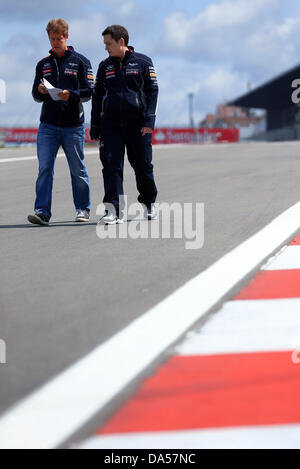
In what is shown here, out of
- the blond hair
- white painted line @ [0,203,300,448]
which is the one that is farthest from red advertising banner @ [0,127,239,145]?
white painted line @ [0,203,300,448]

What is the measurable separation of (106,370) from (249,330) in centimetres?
88

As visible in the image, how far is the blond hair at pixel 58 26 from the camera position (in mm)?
7141

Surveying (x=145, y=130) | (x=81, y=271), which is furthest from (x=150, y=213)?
(x=81, y=271)

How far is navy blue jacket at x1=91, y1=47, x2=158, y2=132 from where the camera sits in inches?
282

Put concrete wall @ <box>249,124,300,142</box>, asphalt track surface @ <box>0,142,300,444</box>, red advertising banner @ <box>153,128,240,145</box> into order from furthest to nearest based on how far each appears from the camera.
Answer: concrete wall @ <box>249,124,300,142</box> → red advertising banner @ <box>153,128,240,145</box> → asphalt track surface @ <box>0,142,300,444</box>

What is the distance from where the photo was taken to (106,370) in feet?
9.71

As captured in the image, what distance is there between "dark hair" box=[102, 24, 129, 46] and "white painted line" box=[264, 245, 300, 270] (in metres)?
2.67

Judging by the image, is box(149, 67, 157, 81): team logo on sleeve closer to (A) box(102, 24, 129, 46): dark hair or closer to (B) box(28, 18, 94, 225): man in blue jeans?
(A) box(102, 24, 129, 46): dark hair

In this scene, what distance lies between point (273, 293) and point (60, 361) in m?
1.62

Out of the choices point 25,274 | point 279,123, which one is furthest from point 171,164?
point 279,123

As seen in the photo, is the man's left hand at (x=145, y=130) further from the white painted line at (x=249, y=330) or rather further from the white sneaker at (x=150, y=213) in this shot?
the white painted line at (x=249, y=330)

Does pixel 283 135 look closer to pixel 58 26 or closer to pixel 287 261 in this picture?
pixel 58 26
